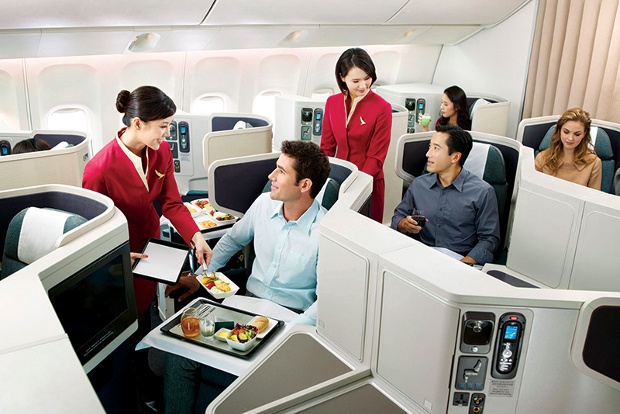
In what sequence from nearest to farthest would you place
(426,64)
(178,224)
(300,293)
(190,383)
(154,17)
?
(190,383)
(300,293)
(178,224)
(154,17)
(426,64)

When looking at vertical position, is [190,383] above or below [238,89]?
below

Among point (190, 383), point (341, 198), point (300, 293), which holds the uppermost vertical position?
point (341, 198)

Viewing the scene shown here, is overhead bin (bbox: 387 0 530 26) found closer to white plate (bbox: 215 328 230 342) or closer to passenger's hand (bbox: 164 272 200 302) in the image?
passenger's hand (bbox: 164 272 200 302)

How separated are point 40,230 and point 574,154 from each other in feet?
11.4

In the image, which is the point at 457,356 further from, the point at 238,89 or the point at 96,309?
the point at 238,89

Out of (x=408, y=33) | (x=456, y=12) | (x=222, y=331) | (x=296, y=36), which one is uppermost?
(x=456, y=12)

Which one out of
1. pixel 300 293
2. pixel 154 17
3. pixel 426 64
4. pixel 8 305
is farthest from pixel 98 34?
pixel 426 64

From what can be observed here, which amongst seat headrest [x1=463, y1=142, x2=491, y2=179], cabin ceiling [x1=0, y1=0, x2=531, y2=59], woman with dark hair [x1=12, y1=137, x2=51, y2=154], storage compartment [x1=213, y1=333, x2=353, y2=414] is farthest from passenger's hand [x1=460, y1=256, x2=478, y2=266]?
cabin ceiling [x1=0, y1=0, x2=531, y2=59]

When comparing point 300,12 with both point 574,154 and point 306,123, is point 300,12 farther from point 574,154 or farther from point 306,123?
point 574,154

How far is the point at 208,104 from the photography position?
6855 mm

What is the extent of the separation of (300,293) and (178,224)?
0.84m

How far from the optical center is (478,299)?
1.46 meters

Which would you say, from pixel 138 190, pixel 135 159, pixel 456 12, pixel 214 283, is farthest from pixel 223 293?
pixel 456 12

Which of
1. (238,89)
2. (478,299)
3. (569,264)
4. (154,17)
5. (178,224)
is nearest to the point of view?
(478,299)
